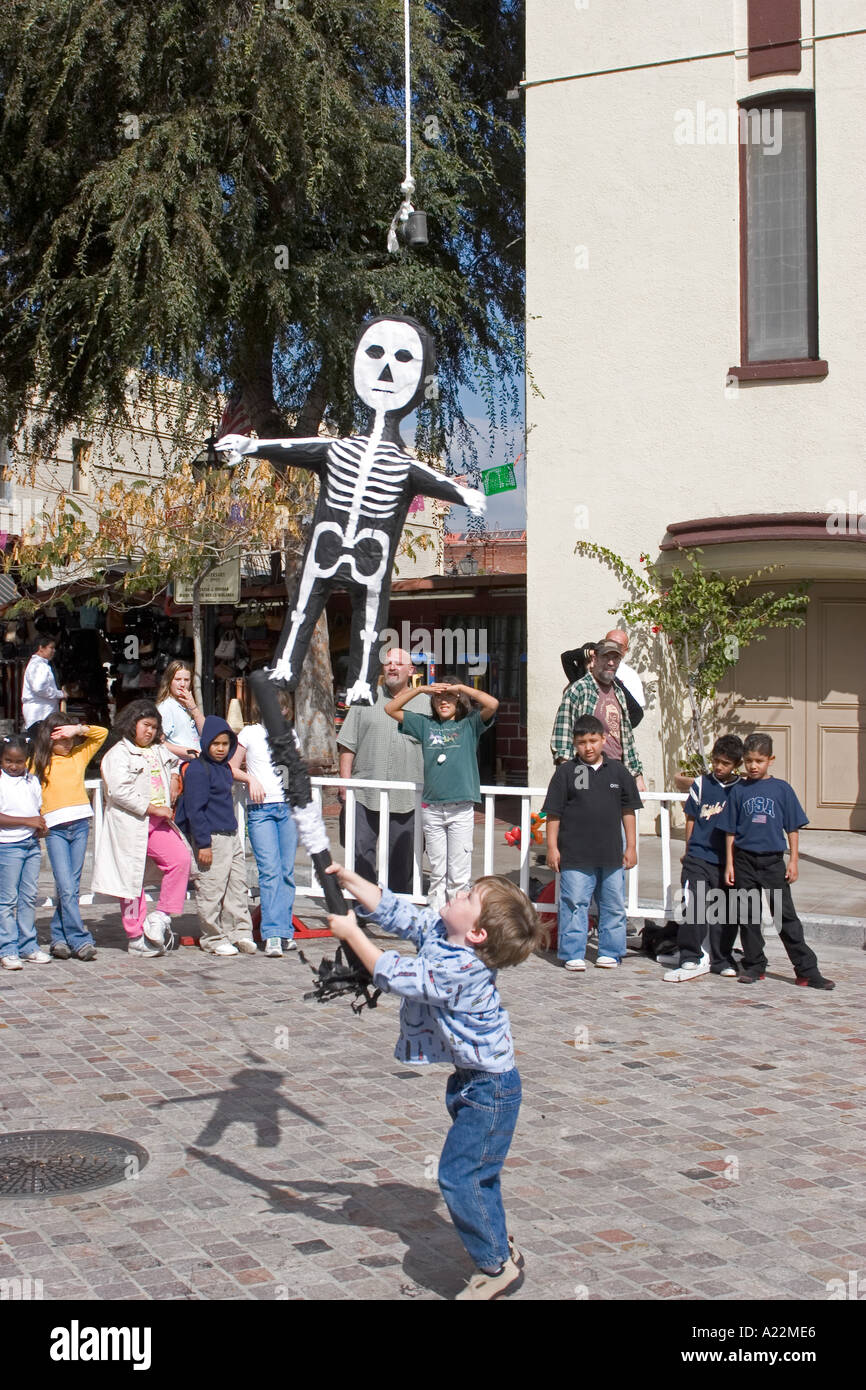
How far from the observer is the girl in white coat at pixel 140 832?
30.8ft

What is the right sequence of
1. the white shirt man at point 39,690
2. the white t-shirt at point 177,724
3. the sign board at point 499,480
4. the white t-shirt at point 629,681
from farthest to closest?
the sign board at point 499,480 < the white shirt man at point 39,690 < the white t-shirt at point 177,724 < the white t-shirt at point 629,681

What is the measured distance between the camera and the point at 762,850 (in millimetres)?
8711

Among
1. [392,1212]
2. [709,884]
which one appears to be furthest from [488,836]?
[392,1212]

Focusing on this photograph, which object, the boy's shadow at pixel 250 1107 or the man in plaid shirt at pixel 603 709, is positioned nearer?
the boy's shadow at pixel 250 1107

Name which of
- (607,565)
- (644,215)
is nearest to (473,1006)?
(607,565)

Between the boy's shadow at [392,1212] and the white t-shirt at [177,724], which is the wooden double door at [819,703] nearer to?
the white t-shirt at [177,724]

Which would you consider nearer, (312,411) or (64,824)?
(64,824)

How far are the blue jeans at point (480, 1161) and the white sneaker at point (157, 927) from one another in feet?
17.9

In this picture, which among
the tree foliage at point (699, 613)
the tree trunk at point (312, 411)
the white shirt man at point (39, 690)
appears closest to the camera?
the tree foliage at point (699, 613)

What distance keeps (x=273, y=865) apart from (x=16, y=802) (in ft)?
5.97

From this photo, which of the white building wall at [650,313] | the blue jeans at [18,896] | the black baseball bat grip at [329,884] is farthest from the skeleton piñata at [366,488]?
the white building wall at [650,313]

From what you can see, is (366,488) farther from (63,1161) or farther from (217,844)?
(217,844)

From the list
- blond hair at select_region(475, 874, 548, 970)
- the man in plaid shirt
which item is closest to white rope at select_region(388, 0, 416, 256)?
the man in plaid shirt

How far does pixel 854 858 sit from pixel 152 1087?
8090 mm
